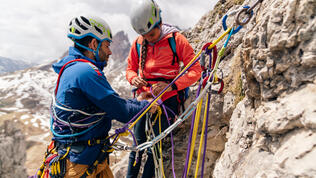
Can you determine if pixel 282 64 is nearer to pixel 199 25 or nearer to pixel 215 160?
pixel 215 160

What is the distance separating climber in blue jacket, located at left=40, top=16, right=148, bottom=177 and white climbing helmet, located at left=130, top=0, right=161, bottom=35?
1080 mm

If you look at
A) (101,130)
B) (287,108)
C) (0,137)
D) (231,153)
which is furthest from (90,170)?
(0,137)

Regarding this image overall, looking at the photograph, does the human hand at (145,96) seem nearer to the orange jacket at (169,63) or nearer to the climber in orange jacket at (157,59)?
the climber in orange jacket at (157,59)

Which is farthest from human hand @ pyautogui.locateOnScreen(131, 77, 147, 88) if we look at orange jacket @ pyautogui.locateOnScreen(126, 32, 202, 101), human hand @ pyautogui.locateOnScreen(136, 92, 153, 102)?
human hand @ pyautogui.locateOnScreen(136, 92, 153, 102)

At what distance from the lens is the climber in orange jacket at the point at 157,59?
13.0 feet

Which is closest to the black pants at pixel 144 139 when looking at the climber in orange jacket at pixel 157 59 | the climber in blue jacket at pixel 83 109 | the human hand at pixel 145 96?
the climber in orange jacket at pixel 157 59

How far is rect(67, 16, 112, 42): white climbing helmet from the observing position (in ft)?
11.1

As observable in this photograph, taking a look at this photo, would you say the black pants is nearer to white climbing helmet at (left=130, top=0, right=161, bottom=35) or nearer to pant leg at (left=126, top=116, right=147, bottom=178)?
pant leg at (left=126, top=116, right=147, bottom=178)

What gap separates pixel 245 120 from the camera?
2832 millimetres

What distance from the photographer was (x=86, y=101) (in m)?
2.92

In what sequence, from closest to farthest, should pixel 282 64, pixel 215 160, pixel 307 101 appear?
pixel 307 101
pixel 282 64
pixel 215 160

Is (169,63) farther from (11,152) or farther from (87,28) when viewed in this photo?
(11,152)

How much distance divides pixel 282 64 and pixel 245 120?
3.75ft

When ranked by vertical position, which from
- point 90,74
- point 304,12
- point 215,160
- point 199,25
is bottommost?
point 215,160
